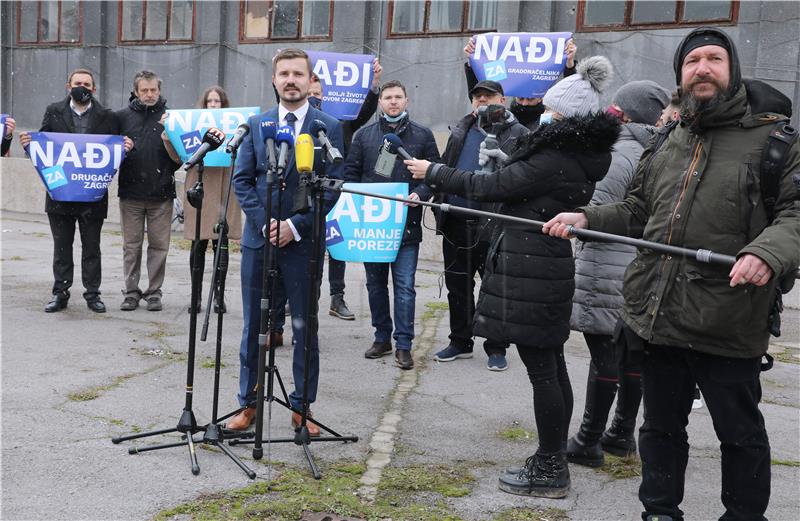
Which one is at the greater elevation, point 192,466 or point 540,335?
point 540,335

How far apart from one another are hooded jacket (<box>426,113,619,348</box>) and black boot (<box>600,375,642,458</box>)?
0.76 metres

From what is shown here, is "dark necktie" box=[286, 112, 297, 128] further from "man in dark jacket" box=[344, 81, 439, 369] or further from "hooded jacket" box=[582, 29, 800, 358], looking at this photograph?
"hooded jacket" box=[582, 29, 800, 358]

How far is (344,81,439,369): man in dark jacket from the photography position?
22.2 ft

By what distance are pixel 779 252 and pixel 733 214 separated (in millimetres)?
284

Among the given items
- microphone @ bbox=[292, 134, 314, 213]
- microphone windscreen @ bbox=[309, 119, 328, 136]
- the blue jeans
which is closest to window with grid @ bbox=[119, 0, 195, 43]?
the blue jeans

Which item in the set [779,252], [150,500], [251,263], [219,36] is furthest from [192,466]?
[219,36]

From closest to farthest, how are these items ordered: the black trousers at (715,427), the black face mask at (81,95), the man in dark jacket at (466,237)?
the black trousers at (715,427), the man in dark jacket at (466,237), the black face mask at (81,95)

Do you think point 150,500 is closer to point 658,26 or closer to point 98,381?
point 98,381

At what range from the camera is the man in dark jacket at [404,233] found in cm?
676

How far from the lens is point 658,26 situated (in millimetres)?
12406

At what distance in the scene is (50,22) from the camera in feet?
60.7

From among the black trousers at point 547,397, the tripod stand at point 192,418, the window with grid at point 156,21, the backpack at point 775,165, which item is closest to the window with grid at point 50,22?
the window with grid at point 156,21

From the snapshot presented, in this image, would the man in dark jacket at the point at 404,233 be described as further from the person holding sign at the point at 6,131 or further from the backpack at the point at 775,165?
the backpack at the point at 775,165

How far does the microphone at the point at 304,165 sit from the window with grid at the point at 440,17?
10210 mm
